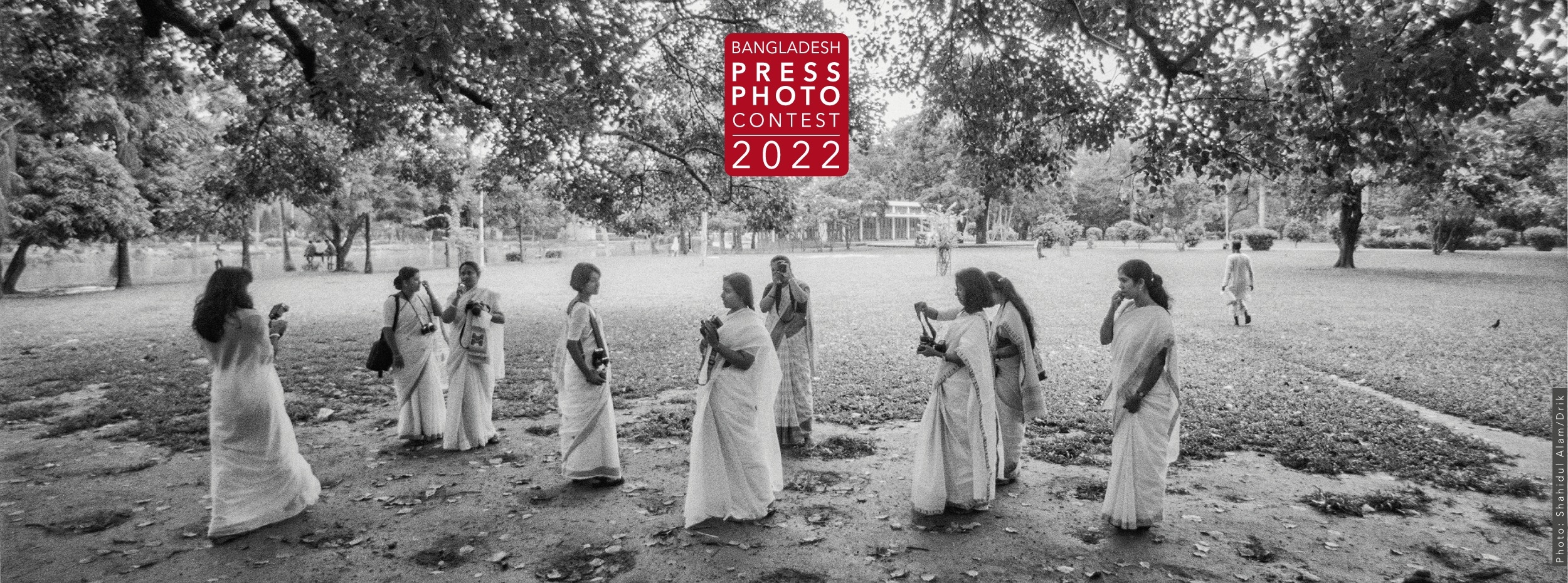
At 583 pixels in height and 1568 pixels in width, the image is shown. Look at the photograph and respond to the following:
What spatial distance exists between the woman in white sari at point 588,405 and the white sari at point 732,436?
1.11 meters

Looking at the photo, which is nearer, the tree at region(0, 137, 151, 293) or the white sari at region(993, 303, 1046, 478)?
the white sari at region(993, 303, 1046, 478)

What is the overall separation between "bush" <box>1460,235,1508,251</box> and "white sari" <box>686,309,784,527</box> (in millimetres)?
51473

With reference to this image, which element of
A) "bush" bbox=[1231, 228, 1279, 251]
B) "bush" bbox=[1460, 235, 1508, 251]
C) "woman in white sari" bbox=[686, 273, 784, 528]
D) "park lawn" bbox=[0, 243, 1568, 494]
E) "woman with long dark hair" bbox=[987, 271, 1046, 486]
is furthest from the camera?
"bush" bbox=[1231, 228, 1279, 251]

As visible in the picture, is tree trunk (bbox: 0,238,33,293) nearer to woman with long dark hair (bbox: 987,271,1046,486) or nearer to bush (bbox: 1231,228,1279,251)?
woman with long dark hair (bbox: 987,271,1046,486)

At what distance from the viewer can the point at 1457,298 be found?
18812 millimetres

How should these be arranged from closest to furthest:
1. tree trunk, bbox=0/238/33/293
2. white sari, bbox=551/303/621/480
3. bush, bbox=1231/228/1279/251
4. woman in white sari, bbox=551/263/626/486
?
woman in white sari, bbox=551/263/626/486 → white sari, bbox=551/303/621/480 → tree trunk, bbox=0/238/33/293 → bush, bbox=1231/228/1279/251

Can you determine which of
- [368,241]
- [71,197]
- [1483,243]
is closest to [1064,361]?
[71,197]

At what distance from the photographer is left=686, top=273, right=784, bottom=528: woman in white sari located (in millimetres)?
5273

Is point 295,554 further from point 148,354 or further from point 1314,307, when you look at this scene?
point 1314,307

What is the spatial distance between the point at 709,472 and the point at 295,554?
8.65 ft

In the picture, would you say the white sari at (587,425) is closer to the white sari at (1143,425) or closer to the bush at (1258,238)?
the white sari at (1143,425)

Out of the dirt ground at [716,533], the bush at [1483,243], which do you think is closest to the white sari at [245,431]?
the dirt ground at [716,533]

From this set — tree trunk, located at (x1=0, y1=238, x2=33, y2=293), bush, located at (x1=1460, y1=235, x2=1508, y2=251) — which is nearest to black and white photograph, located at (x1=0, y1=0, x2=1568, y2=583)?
tree trunk, located at (x1=0, y1=238, x2=33, y2=293)

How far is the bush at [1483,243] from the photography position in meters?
41.0
